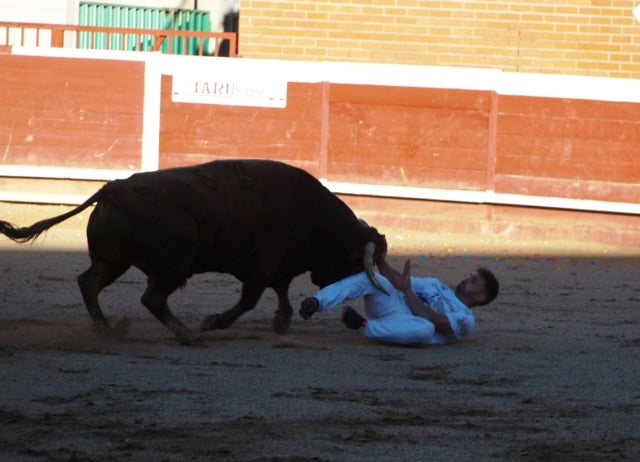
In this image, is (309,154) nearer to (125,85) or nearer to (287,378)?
(125,85)

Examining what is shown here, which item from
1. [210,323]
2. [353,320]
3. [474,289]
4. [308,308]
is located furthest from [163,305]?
[474,289]

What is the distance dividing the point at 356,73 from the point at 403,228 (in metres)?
1.49

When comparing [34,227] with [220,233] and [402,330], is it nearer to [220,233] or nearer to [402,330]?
[220,233]

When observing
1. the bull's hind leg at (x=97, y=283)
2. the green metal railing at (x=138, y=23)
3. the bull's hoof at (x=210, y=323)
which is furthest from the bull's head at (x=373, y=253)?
the green metal railing at (x=138, y=23)

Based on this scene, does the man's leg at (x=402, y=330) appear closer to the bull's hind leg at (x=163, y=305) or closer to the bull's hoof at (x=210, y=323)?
the bull's hoof at (x=210, y=323)

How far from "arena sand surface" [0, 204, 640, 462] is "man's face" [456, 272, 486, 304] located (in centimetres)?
24

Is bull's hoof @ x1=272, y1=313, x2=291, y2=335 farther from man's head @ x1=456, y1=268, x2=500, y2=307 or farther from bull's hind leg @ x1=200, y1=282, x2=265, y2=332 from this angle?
man's head @ x1=456, y1=268, x2=500, y2=307

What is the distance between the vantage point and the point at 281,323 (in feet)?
22.6

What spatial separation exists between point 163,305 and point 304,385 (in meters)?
1.12

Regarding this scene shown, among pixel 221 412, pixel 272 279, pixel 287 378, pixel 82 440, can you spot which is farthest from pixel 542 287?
pixel 82 440

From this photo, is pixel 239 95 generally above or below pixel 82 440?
above

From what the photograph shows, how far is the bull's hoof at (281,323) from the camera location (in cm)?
688

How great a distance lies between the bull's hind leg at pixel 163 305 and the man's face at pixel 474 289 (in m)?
1.40

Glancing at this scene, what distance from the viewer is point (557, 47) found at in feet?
45.2
